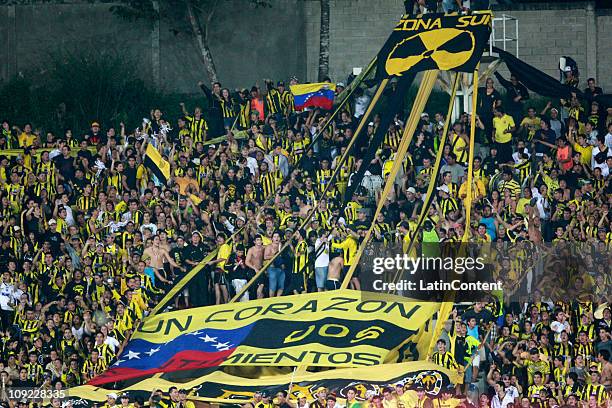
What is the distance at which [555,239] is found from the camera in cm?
2298

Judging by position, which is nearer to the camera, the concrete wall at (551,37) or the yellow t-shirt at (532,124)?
the yellow t-shirt at (532,124)

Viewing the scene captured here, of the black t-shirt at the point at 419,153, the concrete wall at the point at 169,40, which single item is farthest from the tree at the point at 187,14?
the black t-shirt at the point at 419,153

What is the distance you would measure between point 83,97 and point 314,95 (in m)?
6.15

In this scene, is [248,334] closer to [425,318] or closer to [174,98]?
[425,318]

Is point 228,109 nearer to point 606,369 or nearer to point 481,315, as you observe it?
point 481,315

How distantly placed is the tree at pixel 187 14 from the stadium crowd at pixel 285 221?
5.08m

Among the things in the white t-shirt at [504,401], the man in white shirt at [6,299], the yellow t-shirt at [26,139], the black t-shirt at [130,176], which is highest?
the yellow t-shirt at [26,139]

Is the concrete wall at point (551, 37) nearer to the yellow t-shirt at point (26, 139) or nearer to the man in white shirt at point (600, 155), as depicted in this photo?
the man in white shirt at point (600, 155)

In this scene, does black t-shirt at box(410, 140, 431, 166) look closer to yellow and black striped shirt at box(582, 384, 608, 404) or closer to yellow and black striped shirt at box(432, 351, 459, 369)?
yellow and black striped shirt at box(432, 351, 459, 369)

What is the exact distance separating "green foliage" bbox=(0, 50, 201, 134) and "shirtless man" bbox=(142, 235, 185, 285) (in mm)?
6453

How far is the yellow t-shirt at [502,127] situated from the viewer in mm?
25094

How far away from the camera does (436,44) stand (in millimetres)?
25453

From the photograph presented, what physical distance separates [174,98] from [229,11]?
89.1 inches

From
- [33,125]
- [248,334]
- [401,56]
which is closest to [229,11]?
[33,125]
